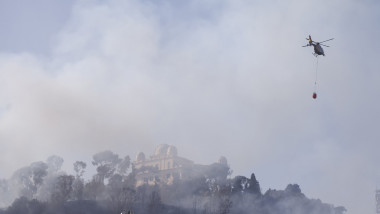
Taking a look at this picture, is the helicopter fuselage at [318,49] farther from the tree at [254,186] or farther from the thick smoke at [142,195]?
the tree at [254,186]

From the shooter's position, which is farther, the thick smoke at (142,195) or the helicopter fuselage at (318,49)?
the thick smoke at (142,195)

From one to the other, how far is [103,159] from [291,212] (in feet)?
253

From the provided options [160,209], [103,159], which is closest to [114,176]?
[103,159]

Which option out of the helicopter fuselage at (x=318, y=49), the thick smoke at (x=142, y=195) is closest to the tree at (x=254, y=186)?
the thick smoke at (x=142, y=195)

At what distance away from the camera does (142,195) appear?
518ft

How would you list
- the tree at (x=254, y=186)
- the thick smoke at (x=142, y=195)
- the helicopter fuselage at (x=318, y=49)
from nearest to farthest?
the helicopter fuselage at (x=318, y=49), the thick smoke at (x=142, y=195), the tree at (x=254, y=186)

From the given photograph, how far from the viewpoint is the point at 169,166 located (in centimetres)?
19875

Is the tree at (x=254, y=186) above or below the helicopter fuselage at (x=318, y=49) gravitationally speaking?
below

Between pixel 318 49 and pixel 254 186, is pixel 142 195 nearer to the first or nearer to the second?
pixel 254 186

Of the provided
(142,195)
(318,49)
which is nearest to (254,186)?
(142,195)

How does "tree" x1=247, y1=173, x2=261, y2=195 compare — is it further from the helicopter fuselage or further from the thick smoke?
the helicopter fuselage

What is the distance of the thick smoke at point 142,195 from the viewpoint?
13500 centimetres

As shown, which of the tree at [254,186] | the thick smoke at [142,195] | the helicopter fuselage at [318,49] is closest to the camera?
the helicopter fuselage at [318,49]

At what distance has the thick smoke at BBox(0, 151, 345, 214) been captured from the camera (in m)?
135
